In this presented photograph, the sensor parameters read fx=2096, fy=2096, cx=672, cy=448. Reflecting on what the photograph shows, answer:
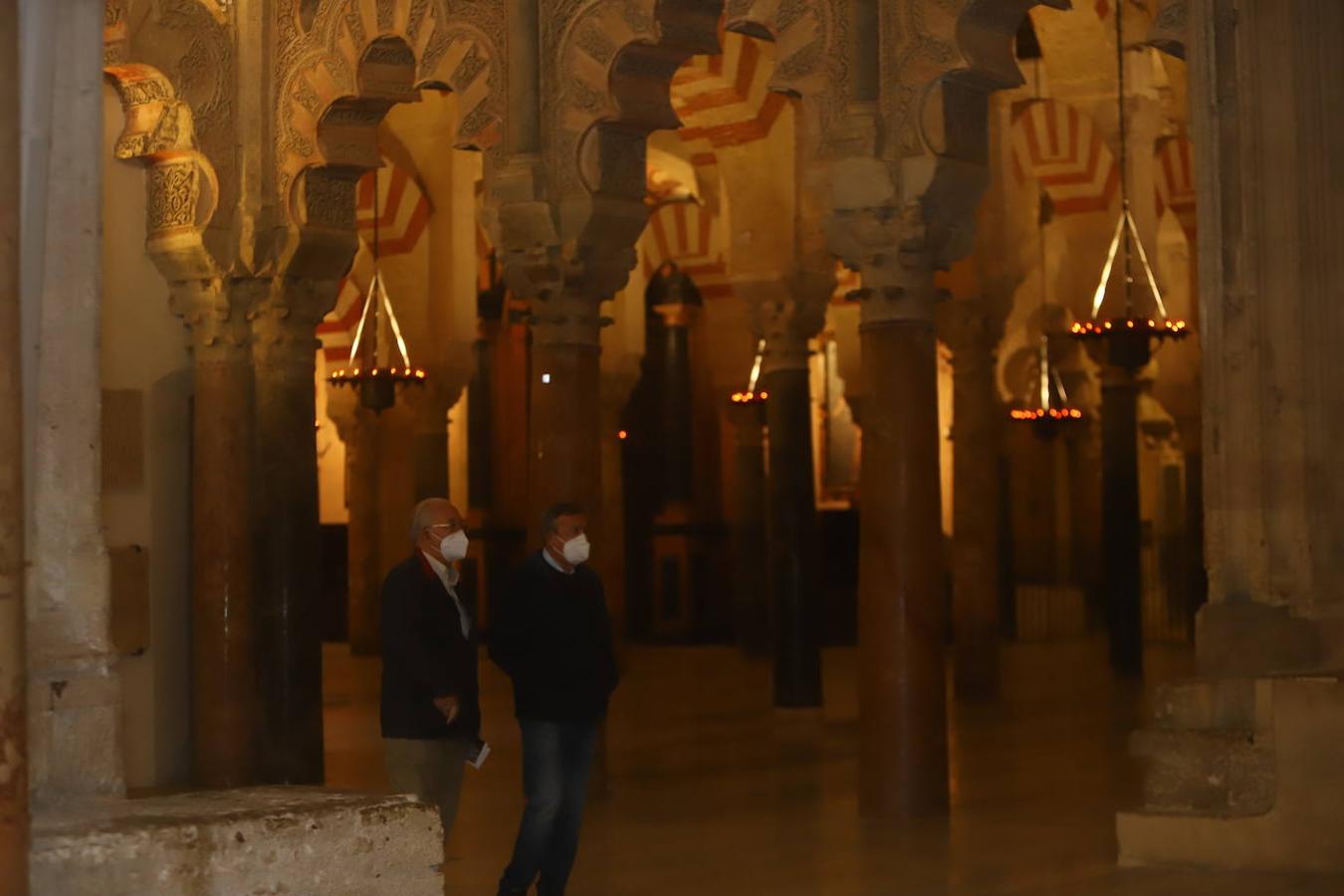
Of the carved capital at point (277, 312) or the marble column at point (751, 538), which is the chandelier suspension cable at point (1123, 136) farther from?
the carved capital at point (277, 312)

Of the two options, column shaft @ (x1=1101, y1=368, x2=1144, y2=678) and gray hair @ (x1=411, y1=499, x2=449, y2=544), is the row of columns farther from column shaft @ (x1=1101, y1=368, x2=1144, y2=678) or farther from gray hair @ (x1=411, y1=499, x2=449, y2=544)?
column shaft @ (x1=1101, y1=368, x2=1144, y2=678)

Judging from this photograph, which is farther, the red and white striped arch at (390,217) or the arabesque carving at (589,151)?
the red and white striped arch at (390,217)

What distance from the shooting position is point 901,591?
21.9ft

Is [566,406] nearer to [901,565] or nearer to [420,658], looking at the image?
[901,565]

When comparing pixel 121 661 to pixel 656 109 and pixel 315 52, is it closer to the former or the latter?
pixel 315 52

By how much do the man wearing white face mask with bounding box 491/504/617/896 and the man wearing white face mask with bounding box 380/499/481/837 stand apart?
11 cm

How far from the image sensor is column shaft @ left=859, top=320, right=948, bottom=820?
667cm

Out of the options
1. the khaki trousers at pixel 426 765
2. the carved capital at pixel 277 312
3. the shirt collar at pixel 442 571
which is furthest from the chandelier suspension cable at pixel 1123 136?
the khaki trousers at pixel 426 765

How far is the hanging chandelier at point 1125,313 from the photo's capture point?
1079cm

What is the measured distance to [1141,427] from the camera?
17188 mm

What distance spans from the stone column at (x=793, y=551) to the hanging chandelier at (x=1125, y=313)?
1.52 m

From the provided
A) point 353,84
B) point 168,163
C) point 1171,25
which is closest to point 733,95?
point 353,84

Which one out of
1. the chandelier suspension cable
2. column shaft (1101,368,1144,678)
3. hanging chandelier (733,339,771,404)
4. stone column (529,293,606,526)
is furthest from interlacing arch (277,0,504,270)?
hanging chandelier (733,339,771,404)

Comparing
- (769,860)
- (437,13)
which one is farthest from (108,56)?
(769,860)
